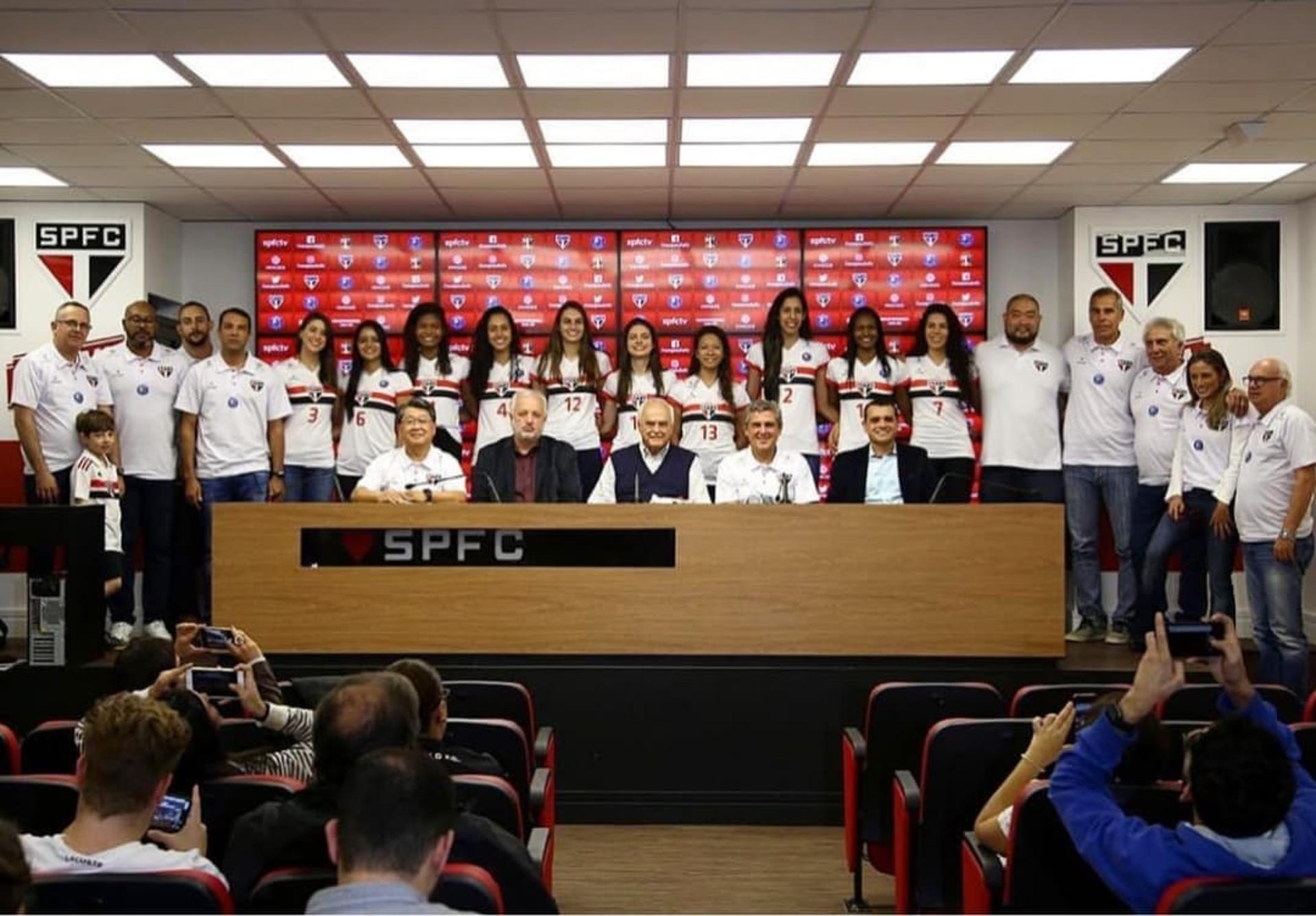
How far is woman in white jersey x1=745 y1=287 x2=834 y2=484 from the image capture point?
8523 millimetres

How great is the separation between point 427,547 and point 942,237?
5.30 meters

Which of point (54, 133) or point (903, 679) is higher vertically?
point (54, 133)

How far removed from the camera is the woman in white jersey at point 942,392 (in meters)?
8.27

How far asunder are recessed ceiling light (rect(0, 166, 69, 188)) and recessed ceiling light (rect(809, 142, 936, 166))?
4.85m

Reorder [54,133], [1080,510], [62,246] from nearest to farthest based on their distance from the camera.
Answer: [54,133] < [1080,510] < [62,246]

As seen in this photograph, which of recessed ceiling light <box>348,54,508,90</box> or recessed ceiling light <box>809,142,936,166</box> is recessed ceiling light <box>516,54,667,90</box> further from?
recessed ceiling light <box>809,142,936,166</box>

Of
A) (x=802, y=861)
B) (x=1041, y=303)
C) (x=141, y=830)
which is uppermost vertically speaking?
(x=1041, y=303)

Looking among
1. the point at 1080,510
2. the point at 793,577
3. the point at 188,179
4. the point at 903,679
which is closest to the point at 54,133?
the point at 188,179

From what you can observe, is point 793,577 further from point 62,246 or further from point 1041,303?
point 62,246

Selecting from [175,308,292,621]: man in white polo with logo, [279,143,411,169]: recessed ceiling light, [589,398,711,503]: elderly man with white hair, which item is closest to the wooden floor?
[589,398,711,503]: elderly man with white hair

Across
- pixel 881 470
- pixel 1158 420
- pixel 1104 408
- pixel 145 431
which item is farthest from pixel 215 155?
pixel 1158 420

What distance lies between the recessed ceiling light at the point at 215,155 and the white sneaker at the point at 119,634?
276 centimetres

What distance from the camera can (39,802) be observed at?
272cm

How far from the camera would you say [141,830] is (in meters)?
2.32
